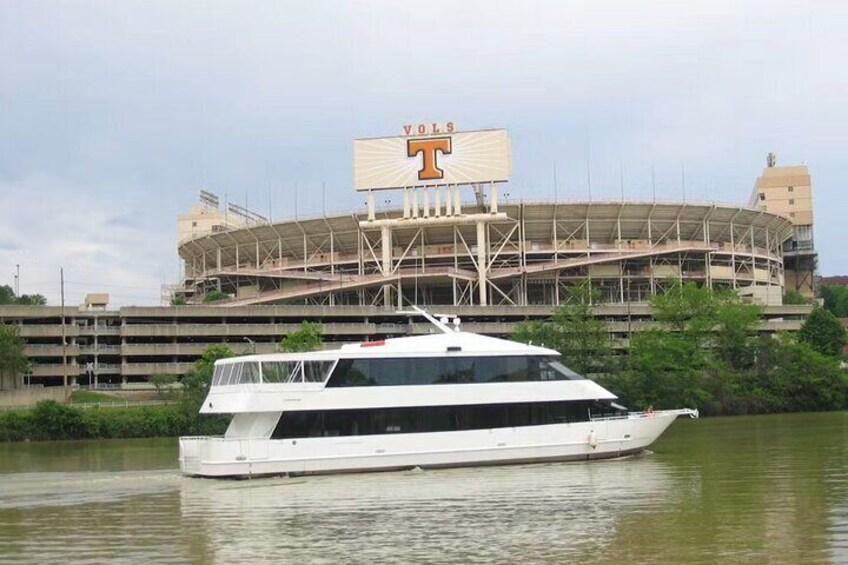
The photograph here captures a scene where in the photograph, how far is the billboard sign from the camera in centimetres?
10612

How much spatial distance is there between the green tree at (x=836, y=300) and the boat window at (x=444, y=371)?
118913mm

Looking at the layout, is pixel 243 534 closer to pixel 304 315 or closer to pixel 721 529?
pixel 721 529

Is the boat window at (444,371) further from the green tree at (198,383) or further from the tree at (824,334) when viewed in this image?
the tree at (824,334)

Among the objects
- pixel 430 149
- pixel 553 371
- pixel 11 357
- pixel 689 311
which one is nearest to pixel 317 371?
pixel 553 371

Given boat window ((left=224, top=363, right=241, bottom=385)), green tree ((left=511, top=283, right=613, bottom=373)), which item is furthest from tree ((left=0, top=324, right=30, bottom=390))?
boat window ((left=224, top=363, right=241, bottom=385))

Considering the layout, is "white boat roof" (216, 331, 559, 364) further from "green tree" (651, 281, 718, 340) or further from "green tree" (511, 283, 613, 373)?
"green tree" (651, 281, 718, 340)

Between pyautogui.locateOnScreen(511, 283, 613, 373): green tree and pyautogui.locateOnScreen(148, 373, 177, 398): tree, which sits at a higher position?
pyautogui.locateOnScreen(511, 283, 613, 373): green tree

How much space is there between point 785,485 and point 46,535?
20498mm

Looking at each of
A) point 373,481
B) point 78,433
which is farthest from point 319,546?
point 78,433

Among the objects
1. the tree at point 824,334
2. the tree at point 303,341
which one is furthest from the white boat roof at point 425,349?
the tree at point 824,334

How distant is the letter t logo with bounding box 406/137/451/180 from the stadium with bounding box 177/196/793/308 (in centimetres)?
462

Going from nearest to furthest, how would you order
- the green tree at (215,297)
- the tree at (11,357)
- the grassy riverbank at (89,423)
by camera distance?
1. the grassy riverbank at (89,423)
2. the tree at (11,357)
3. the green tree at (215,297)

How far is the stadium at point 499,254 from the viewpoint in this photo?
112 metres

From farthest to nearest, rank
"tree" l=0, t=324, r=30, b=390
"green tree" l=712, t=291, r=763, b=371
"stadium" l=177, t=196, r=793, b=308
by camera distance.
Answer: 1. "stadium" l=177, t=196, r=793, b=308
2. "tree" l=0, t=324, r=30, b=390
3. "green tree" l=712, t=291, r=763, b=371
